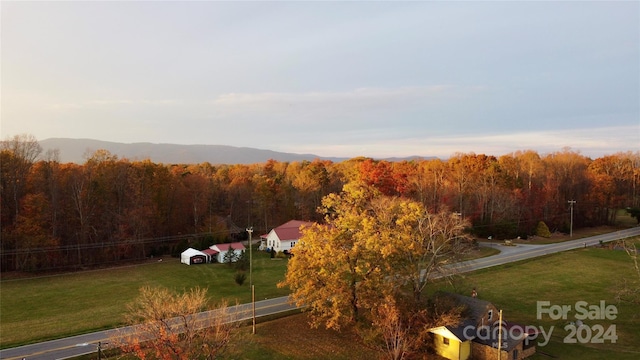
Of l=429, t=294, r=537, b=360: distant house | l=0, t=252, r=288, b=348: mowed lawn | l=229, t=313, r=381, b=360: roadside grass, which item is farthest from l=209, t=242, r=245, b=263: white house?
l=429, t=294, r=537, b=360: distant house

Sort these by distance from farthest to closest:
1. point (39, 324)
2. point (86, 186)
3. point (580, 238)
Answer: point (580, 238) < point (86, 186) < point (39, 324)

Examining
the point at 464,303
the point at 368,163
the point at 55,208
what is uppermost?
the point at 368,163

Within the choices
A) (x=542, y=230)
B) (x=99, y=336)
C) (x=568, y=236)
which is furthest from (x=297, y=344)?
(x=568, y=236)

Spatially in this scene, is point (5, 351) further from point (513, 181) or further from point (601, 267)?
point (513, 181)

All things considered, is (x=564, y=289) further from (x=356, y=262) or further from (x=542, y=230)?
(x=542, y=230)

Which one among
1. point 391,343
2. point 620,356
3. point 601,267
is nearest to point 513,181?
point 601,267

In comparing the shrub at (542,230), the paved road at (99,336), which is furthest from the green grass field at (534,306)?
the shrub at (542,230)

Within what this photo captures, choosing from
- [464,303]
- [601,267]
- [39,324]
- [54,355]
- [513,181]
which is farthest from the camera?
[513,181]
